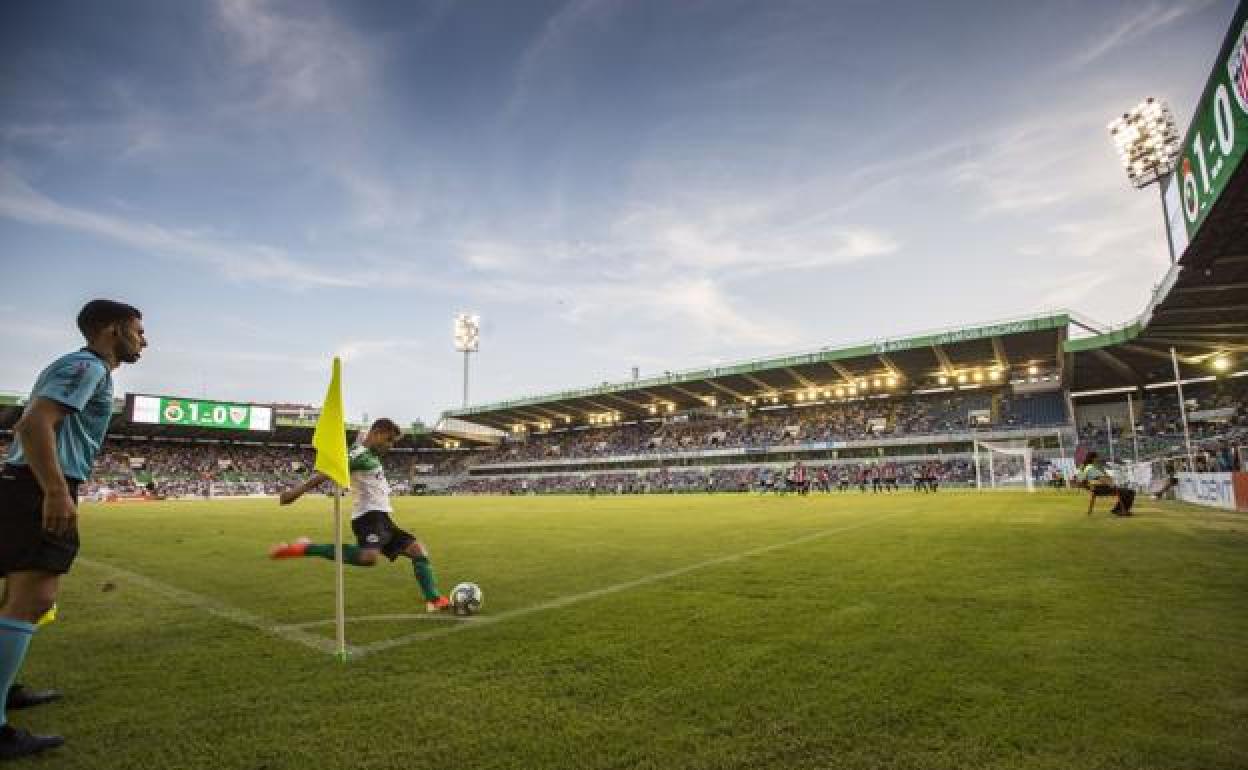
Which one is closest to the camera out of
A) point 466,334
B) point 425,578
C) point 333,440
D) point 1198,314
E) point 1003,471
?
point 333,440

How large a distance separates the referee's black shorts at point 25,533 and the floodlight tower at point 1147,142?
41.5m

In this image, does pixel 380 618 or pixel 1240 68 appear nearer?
pixel 380 618

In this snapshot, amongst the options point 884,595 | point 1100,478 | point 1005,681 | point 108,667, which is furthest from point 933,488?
point 108,667

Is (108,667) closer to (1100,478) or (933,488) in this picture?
(1100,478)

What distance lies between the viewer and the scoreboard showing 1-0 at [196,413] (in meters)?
53.5

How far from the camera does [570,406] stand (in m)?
72.6

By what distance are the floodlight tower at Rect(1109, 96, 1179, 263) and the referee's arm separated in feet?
136

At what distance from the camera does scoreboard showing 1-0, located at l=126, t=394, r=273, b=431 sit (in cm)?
5347

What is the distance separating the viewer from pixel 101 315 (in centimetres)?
335

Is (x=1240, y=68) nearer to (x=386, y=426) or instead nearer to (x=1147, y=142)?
(x=386, y=426)

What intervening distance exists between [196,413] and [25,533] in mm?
66709

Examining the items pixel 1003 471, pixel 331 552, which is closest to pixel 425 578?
pixel 331 552

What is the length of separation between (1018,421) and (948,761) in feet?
174

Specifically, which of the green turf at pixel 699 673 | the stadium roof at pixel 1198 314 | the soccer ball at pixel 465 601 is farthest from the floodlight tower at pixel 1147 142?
the soccer ball at pixel 465 601
